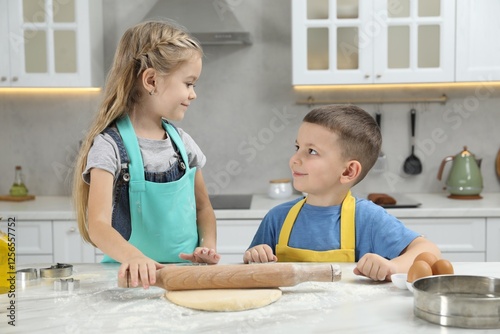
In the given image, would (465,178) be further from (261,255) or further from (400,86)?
(261,255)

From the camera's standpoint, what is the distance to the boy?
1.66 m

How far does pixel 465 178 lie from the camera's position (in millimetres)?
3354

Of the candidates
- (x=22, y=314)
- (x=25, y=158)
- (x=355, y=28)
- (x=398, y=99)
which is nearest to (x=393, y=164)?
(x=398, y=99)

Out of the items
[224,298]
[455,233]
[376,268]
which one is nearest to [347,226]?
[376,268]

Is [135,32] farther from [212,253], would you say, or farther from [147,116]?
[212,253]

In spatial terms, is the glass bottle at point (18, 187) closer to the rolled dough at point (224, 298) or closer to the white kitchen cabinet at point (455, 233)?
the white kitchen cabinet at point (455, 233)

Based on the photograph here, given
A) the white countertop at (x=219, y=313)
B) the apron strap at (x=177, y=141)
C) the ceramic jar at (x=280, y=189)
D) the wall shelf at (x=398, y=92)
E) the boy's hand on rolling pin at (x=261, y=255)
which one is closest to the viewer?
the white countertop at (x=219, y=313)

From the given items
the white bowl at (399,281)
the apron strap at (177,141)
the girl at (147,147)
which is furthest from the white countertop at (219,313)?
the apron strap at (177,141)

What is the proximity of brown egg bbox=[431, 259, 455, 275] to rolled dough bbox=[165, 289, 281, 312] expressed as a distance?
30cm

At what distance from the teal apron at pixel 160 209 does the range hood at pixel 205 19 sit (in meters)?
1.55

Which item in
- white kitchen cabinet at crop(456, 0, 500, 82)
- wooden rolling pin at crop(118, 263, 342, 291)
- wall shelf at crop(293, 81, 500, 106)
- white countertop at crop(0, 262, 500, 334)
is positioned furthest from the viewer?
wall shelf at crop(293, 81, 500, 106)

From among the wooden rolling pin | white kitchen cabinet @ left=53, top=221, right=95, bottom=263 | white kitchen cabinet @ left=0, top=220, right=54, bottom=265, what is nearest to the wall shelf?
white kitchen cabinet @ left=53, top=221, right=95, bottom=263

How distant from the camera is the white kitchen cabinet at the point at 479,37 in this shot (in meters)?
3.21

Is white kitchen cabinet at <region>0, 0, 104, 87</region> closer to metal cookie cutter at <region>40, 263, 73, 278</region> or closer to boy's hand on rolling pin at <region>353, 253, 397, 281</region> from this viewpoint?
metal cookie cutter at <region>40, 263, 73, 278</region>
